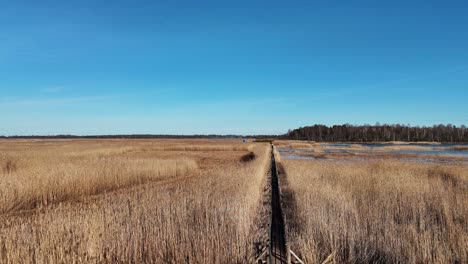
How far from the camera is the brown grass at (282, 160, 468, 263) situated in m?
5.20

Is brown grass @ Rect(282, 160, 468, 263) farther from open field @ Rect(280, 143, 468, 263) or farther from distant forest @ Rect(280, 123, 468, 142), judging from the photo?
distant forest @ Rect(280, 123, 468, 142)

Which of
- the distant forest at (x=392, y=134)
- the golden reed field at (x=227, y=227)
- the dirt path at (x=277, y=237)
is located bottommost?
the dirt path at (x=277, y=237)

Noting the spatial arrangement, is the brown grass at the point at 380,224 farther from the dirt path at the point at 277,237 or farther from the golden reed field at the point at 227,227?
the dirt path at the point at 277,237

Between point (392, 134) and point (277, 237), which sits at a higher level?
point (392, 134)

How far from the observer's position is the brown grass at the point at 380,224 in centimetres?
520

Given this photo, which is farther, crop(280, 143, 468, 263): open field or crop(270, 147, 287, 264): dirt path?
crop(280, 143, 468, 263): open field

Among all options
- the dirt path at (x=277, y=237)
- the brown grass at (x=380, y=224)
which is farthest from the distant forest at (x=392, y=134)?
the dirt path at (x=277, y=237)

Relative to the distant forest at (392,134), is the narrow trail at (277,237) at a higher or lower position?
lower

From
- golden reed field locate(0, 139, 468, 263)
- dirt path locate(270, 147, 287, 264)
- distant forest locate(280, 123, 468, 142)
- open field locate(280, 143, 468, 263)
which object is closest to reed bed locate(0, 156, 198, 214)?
golden reed field locate(0, 139, 468, 263)

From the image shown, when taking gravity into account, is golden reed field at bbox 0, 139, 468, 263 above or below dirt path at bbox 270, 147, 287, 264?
above

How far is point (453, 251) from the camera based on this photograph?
5355 mm

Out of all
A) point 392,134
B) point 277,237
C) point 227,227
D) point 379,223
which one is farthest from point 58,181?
point 392,134

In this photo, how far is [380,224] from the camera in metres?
6.85

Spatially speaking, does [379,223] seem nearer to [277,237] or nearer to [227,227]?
[277,237]
